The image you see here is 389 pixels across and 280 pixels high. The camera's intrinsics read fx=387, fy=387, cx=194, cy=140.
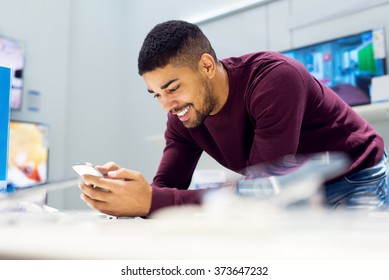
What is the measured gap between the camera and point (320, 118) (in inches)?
44.9

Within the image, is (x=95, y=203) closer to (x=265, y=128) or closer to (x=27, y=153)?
(x=265, y=128)

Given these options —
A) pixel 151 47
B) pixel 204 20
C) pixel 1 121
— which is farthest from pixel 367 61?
pixel 1 121

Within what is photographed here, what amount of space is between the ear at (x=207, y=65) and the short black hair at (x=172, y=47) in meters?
0.02

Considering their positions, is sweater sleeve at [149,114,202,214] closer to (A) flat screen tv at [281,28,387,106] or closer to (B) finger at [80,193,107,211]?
(B) finger at [80,193,107,211]

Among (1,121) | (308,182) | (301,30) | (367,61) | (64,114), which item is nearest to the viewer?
(308,182)

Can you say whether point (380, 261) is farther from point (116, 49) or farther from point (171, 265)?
point (116, 49)

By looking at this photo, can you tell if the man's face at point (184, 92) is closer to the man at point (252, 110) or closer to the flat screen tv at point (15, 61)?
the man at point (252, 110)

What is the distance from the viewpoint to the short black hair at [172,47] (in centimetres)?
112

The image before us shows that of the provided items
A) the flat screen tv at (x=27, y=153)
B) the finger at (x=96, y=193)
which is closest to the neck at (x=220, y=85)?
the finger at (x=96, y=193)

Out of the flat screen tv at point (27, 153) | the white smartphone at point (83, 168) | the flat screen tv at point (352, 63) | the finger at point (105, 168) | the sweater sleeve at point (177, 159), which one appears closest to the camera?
the white smartphone at point (83, 168)

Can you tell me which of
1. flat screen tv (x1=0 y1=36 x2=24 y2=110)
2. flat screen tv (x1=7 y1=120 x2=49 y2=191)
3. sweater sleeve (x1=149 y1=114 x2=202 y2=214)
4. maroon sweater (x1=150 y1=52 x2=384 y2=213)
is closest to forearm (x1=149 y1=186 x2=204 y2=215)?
maroon sweater (x1=150 y1=52 x2=384 y2=213)

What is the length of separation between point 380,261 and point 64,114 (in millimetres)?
3483

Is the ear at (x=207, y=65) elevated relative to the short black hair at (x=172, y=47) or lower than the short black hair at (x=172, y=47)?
lower

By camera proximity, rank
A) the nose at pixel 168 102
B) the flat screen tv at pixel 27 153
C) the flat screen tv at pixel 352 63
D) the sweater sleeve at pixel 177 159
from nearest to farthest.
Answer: the nose at pixel 168 102
the sweater sleeve at pixel 177 159
the flat screen tv at pixel 352 63
the flat screen tv at pixel 27 153
